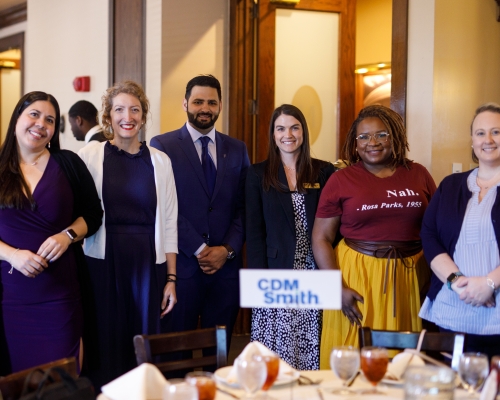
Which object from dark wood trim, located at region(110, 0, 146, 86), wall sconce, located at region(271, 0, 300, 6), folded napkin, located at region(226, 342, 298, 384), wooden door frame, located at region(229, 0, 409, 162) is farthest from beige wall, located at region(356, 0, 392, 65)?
folded napkin, located at region(226, 342, 298, 384)

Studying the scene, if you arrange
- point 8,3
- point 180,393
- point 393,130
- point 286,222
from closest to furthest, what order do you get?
1. point 180,393
2. point 393,130
3. point 286,222
4. point 8,3

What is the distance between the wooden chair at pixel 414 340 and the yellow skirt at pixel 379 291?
655 millimetres

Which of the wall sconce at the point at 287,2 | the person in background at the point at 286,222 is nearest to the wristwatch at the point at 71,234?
the person in background at the point at 286,222

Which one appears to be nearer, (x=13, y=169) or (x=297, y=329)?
(x=13, y=169)

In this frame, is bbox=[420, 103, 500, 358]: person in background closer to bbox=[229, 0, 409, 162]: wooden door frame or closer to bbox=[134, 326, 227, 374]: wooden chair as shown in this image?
bbox=[134, 326, 227, 374]: wooden chair

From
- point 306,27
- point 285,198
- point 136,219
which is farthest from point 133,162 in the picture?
point 306,27

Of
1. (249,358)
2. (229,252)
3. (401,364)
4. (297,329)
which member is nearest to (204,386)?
(249,358)

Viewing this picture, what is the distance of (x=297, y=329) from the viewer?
3.31m

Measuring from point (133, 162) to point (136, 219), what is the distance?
0.89ft

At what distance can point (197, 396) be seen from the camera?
166cm

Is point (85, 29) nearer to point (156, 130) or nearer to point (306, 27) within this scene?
point (156, 130)

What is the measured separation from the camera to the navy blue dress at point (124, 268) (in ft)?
10.4

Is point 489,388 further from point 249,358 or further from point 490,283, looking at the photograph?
point 490,283

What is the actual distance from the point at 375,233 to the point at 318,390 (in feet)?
4.13
